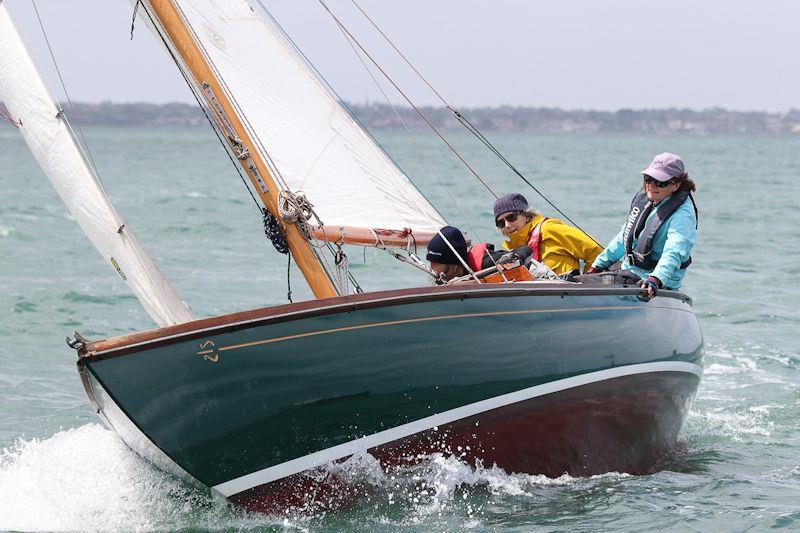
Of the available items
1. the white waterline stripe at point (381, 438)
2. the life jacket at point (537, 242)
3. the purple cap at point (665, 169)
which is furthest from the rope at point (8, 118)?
the purple cap at point (665, 169)

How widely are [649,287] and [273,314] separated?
241cm

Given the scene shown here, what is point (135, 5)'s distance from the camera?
7426mm

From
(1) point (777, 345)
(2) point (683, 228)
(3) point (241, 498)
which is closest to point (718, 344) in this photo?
(1) point (777, 345)

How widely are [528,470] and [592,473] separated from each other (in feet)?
1.88

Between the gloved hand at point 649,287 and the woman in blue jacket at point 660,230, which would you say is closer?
the gloved hand at point 649,287

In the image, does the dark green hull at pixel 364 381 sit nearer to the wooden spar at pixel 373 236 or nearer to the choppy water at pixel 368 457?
the choppy water at pixel 368 457

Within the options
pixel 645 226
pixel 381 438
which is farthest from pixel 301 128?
pixel 381 438

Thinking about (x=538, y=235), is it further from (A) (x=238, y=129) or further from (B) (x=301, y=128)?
(A) (x=238, y=129)

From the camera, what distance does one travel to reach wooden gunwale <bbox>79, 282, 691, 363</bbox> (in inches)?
235

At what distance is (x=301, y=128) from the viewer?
790 centimetres

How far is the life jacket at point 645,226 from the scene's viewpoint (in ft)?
24.7

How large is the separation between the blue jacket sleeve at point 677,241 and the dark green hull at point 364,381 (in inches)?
15.5

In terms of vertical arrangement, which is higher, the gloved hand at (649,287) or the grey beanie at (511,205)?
the grey beanie at (511,205)

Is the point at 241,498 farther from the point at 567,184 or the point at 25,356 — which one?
the point at 567,184
